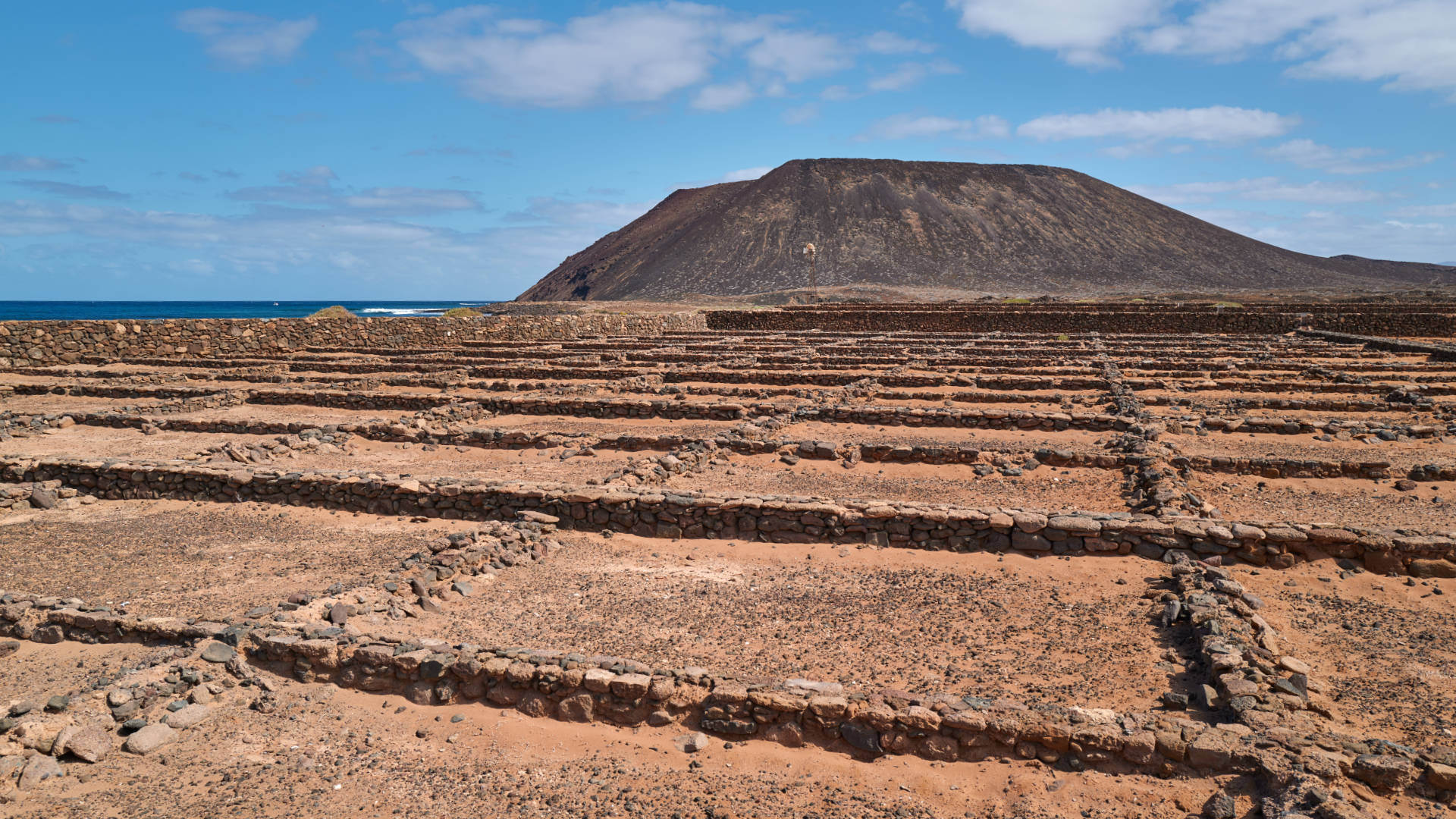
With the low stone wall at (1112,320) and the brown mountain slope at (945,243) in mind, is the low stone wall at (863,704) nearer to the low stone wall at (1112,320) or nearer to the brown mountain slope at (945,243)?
the low stone wall at (1112,320)

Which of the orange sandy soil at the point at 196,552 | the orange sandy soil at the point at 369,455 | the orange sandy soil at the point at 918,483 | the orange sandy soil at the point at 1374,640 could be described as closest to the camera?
the orange sandy soil at the point at 1374,640

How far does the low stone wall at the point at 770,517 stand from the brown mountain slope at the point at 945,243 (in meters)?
84.1

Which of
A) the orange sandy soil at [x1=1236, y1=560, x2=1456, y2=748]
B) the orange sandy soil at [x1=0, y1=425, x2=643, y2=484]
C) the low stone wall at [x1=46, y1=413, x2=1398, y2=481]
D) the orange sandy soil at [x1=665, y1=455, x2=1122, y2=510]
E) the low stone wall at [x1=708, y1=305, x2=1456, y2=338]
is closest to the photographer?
the orange sandy soil at [x1=1236, y1=560, x2=1456, y2=748]

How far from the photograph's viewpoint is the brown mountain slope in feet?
329

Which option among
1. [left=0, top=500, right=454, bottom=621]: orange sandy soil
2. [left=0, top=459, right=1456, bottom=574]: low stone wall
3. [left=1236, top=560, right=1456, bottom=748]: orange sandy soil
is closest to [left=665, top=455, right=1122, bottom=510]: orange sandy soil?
[left=0, top=459, right=1456, bottom=574]: low stone wall

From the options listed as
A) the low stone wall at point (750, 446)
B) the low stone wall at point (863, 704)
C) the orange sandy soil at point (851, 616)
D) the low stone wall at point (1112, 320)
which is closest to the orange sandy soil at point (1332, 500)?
the low stone wall at point (750, 446)

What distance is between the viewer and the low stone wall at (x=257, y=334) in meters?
25.8

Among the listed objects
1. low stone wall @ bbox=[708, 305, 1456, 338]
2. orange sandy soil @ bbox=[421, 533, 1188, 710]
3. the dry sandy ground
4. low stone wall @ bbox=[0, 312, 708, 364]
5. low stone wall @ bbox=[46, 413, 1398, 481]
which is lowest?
the dry sandy ground

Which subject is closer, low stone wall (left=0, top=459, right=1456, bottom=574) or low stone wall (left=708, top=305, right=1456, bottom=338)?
low stone wall (left=0, top=459, right=1456, bottom=574)

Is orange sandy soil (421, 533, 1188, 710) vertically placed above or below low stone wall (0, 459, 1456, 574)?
below

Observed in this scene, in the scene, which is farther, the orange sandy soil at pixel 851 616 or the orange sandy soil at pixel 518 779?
the orange sandy soil at pixel 851 616

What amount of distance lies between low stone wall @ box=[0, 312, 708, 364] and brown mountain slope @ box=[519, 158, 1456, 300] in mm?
56813

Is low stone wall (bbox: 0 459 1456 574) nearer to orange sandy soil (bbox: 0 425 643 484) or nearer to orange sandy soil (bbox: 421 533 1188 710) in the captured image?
orange sandy soil (bbox: 421 533 1188 710)

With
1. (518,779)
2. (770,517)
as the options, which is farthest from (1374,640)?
(518,779)
